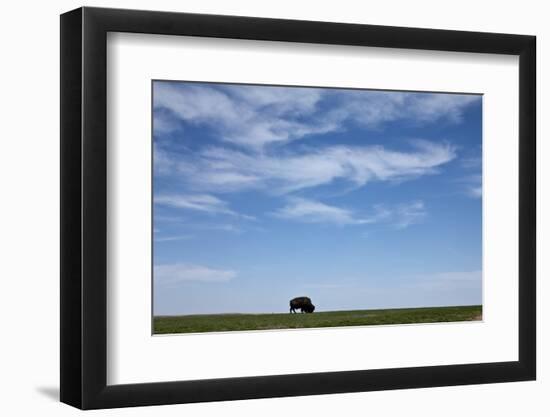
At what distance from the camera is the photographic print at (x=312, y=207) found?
581 cm

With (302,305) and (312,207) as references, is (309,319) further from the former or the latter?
(312,207)

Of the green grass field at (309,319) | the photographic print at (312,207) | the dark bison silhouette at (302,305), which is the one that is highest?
the photographic print at (312,207)

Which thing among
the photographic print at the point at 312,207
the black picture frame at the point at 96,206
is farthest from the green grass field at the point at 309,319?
the black picture frame at the point at 96,206

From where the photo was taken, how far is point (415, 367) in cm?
618

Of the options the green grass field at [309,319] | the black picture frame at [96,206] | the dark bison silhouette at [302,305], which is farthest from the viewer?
the dark bison silhouette at [302,305]

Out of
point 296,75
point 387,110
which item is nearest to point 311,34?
point 296,75

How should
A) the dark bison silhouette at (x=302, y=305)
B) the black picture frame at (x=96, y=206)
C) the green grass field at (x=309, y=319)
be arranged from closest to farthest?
the black picture frame at (x=96, y=206)
the green grass field at (x=309, y=319)
the dark bison silhouette at (x=302, y=305)

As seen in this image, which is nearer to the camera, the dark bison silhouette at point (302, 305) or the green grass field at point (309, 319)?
the green grass field at point (309, 319)

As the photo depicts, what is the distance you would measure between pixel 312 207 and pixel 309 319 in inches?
28.8

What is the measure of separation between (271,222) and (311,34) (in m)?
1.23

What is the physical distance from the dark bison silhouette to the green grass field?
0.11 ft

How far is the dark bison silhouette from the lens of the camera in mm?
6017

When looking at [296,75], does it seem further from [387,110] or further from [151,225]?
[151,225]

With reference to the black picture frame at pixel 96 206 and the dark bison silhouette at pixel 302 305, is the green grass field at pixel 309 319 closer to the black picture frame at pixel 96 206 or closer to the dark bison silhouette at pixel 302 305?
the dark bison silhouette at pixel 302 305
